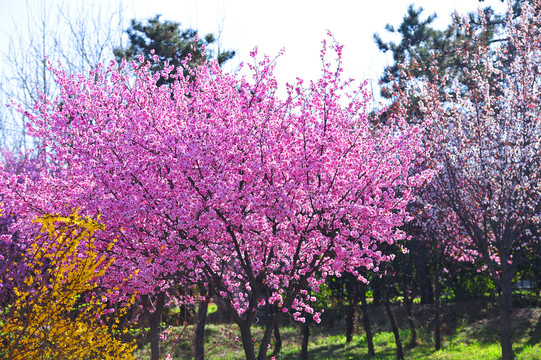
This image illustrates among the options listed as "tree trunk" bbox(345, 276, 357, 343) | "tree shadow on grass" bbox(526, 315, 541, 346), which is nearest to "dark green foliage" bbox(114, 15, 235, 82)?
"tree trunk" bbox(345, 276, 357, 343)

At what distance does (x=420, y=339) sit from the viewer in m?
17.3

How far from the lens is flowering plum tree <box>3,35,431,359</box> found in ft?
26.5

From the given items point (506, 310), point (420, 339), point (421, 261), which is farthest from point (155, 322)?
point (420, 339)

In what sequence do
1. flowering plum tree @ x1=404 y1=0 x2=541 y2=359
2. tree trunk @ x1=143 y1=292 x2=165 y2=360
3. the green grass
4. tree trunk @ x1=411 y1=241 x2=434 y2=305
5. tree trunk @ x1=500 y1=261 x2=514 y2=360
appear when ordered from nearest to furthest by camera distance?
tree trunk @ x1=143 y1=292 x2=165 y2=360 < flowering plum tree @ x1=404 y1=0 x2=541 y2=359 < tree trunk @ x1=500 y1=261 x2=514 y2=360 < the green grass < tree trunk @ x1=411 y1=241 x2=434 y2=305

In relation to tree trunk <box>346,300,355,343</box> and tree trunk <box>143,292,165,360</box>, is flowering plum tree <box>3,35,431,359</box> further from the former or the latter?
tree trunk <box>346,300,355,343</box>

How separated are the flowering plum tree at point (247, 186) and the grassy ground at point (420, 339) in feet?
20.8

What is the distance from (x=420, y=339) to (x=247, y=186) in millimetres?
11595

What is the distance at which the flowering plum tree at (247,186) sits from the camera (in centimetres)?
806

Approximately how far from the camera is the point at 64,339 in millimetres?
6305

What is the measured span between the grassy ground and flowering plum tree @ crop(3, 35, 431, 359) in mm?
6342

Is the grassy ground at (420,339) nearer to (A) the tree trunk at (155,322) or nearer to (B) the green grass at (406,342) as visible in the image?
(B) the green grass at (406,342)

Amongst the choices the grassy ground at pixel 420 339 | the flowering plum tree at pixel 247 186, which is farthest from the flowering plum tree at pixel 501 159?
the grassy ground at pixel 420 339

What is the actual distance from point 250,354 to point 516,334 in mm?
10529

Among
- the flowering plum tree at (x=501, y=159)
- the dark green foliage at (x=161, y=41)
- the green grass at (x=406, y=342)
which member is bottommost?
the green grass at (x=406, y=342)
